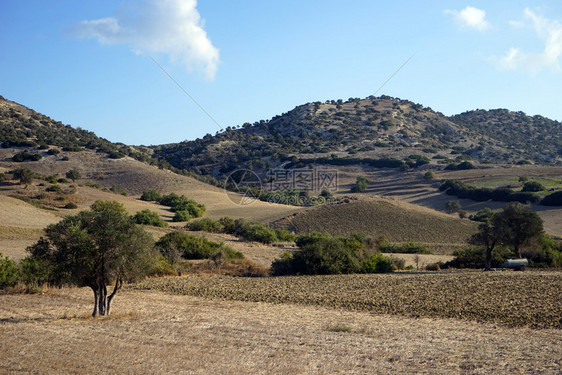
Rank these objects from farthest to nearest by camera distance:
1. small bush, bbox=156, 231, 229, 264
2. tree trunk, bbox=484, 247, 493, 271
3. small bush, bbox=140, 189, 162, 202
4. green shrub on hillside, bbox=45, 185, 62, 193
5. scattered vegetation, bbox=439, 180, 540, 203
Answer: small bush, bbox=140, 189, 162, 202 < scattered vegetation, bbox=439, 180, 540, 203 < green shrub on hillside, bbox=45, 185, 62, 193 < small bush, bbox=156, 231, 229, 264 < tree trunk, bbox=484, 247, 493, 271

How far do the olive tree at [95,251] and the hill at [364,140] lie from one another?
277 ft

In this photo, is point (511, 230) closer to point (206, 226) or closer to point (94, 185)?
point (206, 226)

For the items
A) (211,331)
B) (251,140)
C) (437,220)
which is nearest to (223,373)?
(211,331)

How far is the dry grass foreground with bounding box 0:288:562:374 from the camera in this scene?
9.79 m

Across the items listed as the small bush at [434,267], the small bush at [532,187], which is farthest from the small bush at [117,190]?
the small bush at [532,187]

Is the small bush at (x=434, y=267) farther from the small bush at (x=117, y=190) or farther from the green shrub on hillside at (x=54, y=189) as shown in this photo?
the small bush at (x=117, y=190)

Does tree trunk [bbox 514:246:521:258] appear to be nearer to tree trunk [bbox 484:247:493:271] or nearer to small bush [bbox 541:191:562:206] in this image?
tree trunk [bbox 484:247:493:271]

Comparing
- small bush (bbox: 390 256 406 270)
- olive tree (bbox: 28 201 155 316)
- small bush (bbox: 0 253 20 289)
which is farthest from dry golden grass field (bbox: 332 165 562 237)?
small bush (bbox: 0 253 20 289)

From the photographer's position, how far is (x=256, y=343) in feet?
39.5

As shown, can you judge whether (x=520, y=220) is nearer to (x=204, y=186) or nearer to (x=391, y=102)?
(x=204, y=186)

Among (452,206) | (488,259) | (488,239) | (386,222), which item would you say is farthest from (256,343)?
(452,206)

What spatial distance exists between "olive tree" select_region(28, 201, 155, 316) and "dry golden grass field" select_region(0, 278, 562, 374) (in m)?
1.29

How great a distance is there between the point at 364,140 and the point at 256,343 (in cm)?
11206

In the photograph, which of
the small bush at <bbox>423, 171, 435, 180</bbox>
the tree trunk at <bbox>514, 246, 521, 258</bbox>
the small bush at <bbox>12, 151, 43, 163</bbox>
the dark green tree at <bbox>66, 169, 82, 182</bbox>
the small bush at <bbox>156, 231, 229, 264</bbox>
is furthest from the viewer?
the small bush at <bbox>423, 171, 435, 180</bbox>
